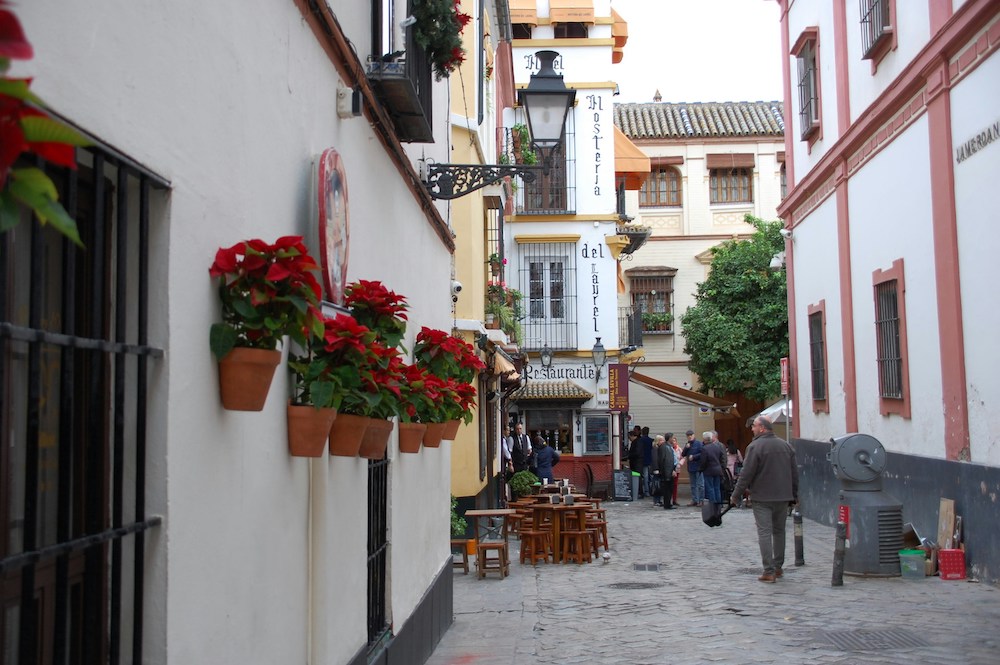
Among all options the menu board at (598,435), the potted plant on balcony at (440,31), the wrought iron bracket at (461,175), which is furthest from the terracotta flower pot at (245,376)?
the menu board at (598,435)

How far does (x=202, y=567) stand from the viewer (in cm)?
354

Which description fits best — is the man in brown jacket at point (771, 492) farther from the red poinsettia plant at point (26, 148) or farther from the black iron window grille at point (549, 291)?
the black iron window grille at point (549, 291)

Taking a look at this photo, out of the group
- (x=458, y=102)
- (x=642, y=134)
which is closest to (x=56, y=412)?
(x=458, y=102)

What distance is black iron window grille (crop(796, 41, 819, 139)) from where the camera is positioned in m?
19.3

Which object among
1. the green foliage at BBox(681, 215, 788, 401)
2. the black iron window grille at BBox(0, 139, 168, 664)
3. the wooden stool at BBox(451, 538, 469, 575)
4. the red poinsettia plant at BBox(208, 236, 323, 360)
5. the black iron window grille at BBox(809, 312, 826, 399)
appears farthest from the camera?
the green foliage at BBox(681, 215, 788, 401)

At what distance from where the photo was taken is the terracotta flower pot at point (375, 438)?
16.9 ft

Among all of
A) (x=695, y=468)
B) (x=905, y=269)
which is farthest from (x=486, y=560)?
(x=695, y=468)

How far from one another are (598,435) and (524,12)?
11.9 m

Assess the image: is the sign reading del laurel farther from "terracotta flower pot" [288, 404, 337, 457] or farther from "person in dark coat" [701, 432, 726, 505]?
"terracotta flower pot" [288, 404, 337, 457]

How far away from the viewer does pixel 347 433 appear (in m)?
5.02

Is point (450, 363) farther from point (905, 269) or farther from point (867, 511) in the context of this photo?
point (905, 269)

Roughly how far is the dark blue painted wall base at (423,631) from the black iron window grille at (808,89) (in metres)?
12.1

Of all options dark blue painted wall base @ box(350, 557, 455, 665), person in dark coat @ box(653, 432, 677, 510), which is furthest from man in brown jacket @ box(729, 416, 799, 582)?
person in dark coat @ box(653, 432, 677, 510)

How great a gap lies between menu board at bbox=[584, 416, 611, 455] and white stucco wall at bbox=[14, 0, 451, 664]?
77.5 feet
